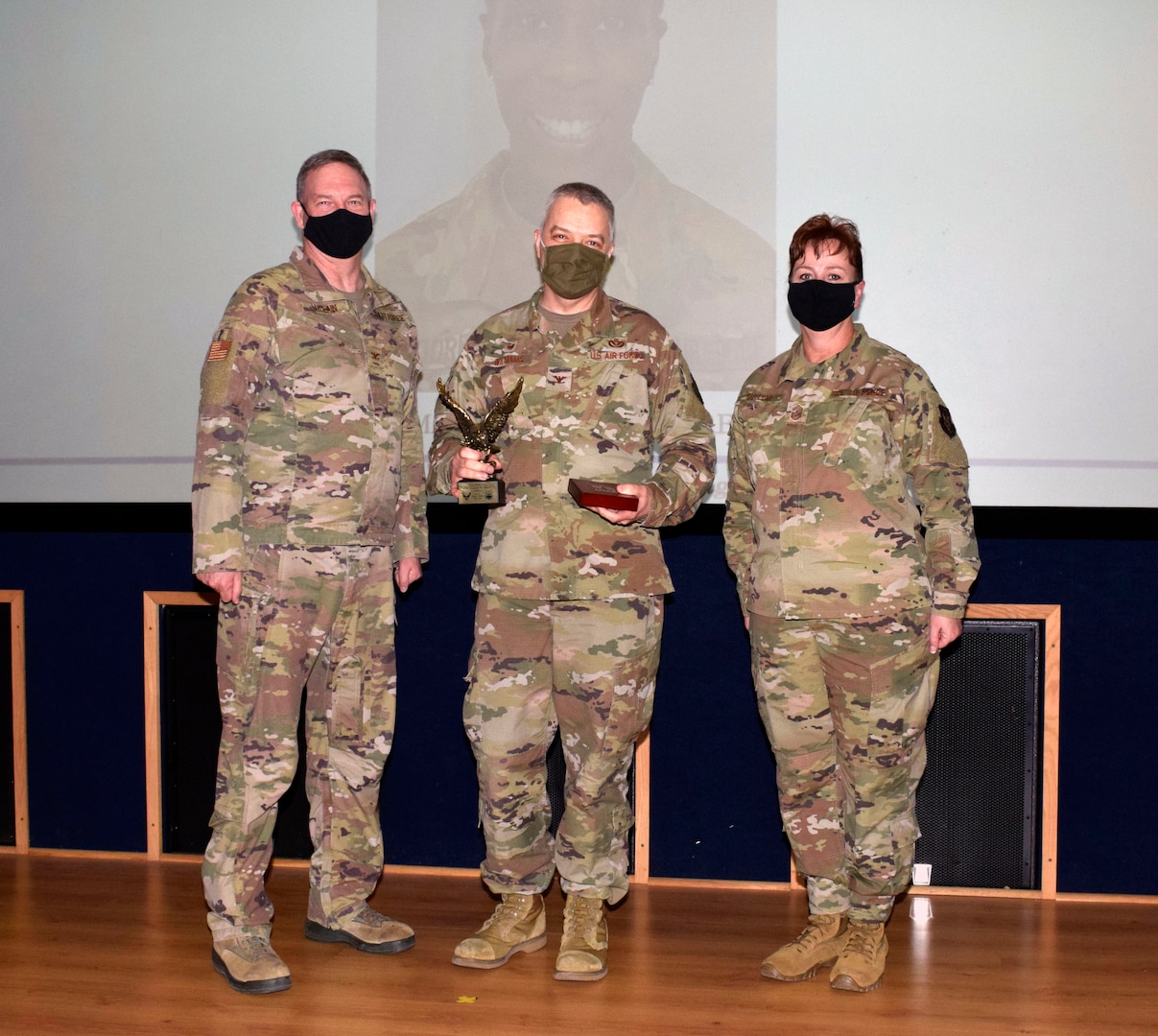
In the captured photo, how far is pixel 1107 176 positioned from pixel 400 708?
2.52 meters

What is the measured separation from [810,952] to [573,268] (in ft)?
5.22

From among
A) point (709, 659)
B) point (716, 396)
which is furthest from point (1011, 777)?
point (716, 396)

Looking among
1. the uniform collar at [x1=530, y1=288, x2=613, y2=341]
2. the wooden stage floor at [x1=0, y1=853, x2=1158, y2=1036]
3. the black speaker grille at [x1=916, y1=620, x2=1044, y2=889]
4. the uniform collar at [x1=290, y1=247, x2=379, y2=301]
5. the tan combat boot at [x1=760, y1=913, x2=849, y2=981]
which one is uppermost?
the uniform collar at [x1=290, y1=247, x2=379, y2=301]

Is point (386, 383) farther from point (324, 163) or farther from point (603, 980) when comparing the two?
point (603, 980)

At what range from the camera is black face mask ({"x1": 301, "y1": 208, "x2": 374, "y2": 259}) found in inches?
95.5

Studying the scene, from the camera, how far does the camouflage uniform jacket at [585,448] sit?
7.97ft

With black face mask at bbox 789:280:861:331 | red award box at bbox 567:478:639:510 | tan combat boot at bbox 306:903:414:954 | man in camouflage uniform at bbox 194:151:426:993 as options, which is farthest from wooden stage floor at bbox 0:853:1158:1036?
Answer: black face mask at bbox 789:280:861:331

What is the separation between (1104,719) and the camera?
10.1 feet

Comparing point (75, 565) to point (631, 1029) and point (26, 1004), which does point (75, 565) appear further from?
point (631, 1029)

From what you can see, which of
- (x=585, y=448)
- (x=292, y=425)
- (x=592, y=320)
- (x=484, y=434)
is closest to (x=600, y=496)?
(x=585, y=448)

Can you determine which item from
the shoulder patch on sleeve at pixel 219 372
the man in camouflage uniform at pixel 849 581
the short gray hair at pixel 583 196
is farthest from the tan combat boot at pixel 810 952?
the shoulder patch on sleeve at pixel 219 372

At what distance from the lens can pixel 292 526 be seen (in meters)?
2.40

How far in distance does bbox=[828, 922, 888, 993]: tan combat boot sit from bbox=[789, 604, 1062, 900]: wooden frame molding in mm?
704

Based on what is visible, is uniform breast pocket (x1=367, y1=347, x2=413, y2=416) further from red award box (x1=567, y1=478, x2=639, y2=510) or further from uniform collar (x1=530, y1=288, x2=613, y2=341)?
red award box (x1=567, y1=478, x2=639, y2=510)
